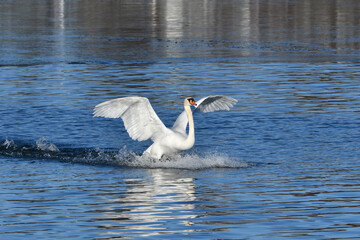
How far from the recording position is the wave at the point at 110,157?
14.9 metres

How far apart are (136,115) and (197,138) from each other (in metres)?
2.35

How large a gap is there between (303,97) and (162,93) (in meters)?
3.76

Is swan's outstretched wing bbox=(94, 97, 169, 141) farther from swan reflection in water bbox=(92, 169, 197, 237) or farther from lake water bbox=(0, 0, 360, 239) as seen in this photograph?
swan reflection in water bbox=(92, 169, 197, 237)

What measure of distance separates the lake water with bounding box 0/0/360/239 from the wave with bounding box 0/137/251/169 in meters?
0.04

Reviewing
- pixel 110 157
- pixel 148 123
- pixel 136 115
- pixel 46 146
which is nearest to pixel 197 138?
pixel 148 123

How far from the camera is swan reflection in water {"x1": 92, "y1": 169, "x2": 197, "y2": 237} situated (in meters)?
10.3

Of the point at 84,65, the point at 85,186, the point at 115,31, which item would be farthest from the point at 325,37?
the point at 85,186

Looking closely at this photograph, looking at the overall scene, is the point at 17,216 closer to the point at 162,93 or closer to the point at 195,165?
the point at 195,165

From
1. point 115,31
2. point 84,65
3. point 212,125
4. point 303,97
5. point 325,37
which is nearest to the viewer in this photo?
point 212,125

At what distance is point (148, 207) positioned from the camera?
1143 cm

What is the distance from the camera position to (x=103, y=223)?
34.5ft

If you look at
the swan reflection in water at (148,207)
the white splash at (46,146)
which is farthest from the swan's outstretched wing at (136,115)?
the swan reflection in water at (148,207)

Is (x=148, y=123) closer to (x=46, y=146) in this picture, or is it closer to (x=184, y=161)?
(x=184, y=161)

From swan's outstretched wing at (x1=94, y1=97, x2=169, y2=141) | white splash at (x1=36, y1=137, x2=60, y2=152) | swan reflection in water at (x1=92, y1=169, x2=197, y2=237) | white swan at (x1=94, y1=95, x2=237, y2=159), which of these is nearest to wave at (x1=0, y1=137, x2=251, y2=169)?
white splash at (x1=36, y1=137, x2=60, y2=152)
